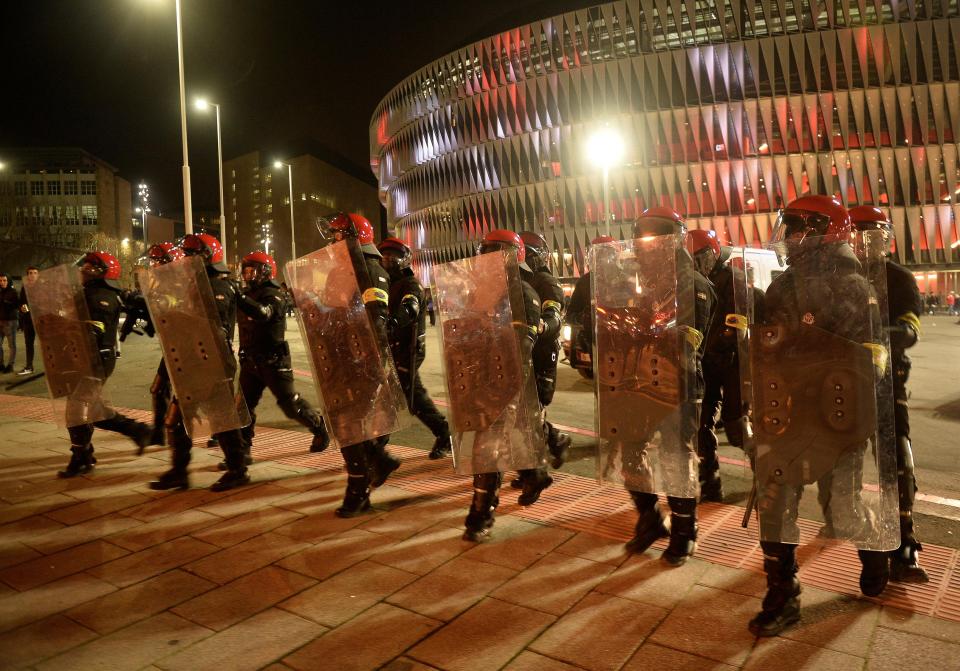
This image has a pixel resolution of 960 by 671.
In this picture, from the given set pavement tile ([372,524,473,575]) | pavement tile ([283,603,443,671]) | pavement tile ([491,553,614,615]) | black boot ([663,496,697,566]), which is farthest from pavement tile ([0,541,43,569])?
black boot ([663,496,697,566])

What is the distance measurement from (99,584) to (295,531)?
112 centimetres

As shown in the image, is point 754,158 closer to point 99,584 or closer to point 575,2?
point 575,2

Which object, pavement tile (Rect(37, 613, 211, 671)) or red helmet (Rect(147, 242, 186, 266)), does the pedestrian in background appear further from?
pavement tile (Rect(37, 613, 211, 671))

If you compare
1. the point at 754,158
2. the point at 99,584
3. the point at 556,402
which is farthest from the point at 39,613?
the point at 754,158

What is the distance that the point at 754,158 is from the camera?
4781 centimetres

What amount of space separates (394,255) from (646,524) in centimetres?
299

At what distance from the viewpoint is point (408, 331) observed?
Answer: 6.00 meters

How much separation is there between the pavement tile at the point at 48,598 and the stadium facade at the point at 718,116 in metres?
48.4

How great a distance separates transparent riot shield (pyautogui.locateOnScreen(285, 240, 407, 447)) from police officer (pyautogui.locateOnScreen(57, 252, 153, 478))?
2476mm

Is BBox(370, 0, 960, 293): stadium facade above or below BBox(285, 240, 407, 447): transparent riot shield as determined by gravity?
above

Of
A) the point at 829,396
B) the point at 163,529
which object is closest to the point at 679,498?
the point at 829,396

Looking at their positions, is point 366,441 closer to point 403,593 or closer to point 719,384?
point 403,593

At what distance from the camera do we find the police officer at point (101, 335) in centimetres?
582

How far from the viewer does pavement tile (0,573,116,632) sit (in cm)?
327
